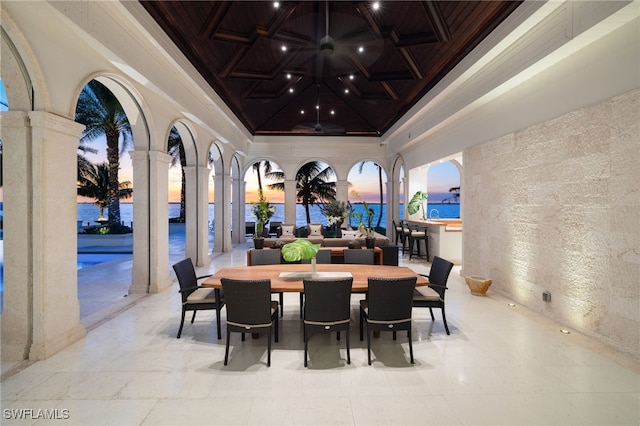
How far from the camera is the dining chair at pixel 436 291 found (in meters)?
3.72

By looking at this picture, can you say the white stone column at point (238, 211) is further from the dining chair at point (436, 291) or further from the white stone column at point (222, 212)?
the dining chair at point (436, 291)

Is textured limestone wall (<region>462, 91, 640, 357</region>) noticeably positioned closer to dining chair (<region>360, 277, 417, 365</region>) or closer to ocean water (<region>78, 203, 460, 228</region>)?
dining chair (<region>360, 277, 417, 365</region>)

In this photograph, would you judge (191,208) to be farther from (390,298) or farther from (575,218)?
(575,218)

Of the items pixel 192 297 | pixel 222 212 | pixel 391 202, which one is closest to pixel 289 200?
pixel 222 212

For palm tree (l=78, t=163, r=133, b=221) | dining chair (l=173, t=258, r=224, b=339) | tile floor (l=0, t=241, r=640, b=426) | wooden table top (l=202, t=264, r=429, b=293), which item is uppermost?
palm tree (l=78, t=163, r=133, b=221)

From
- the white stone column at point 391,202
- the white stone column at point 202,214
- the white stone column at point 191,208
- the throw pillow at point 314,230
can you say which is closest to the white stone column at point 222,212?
the white stone column at point 202,214

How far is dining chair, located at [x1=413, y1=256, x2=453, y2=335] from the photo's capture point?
3.72m

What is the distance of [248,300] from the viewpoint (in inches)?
120

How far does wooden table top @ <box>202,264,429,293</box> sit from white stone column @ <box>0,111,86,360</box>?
1.66 meters

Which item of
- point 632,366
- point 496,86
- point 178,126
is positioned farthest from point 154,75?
point 632,366

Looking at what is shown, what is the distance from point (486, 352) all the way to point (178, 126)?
720 centimetres

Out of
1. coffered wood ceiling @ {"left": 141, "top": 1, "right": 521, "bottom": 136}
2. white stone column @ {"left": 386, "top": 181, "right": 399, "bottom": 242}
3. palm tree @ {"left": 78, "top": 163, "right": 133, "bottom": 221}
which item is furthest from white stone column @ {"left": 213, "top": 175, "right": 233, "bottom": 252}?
palm tree @ {"left": 78, "top": 163, "right": 133, "bottom": 221}

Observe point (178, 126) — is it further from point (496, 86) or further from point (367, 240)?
point (496, 86)

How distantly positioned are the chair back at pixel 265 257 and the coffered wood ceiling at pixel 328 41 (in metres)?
3.56
